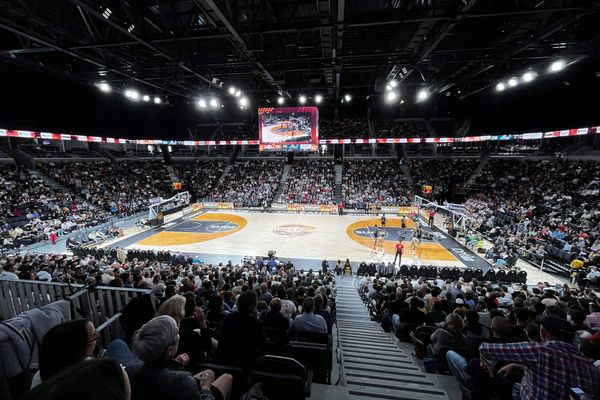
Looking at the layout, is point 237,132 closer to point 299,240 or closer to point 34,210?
point 34,210

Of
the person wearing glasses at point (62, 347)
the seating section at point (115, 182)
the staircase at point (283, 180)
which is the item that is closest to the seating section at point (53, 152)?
the seating section at point (115, 182)

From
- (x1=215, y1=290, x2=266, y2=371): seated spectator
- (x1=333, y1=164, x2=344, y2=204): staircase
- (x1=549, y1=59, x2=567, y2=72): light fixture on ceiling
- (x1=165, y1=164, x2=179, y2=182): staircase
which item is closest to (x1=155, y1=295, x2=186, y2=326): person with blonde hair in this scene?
(x1=215, y1=290, x2=266, y2=371): seated spectator

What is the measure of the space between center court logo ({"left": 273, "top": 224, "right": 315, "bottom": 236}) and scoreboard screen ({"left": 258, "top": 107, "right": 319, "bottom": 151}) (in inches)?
296

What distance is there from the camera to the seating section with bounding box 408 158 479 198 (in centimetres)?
3225

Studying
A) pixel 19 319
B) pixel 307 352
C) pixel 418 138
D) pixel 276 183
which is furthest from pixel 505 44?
pixel 276 183

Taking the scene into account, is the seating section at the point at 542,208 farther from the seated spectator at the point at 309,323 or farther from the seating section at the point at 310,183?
the seated spectator at the point at 309,323

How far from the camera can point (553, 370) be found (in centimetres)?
278

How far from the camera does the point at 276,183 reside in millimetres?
35000

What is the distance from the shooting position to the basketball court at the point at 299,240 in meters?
16.6

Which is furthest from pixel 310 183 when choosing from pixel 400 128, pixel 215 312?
pixel 215 312

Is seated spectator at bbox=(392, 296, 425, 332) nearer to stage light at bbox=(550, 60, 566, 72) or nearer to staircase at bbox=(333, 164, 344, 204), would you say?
stage light at bbox=(550, 60, 566, 72)

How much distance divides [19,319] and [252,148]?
4117 centimetres

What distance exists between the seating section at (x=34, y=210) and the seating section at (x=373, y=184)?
24303 millimetres

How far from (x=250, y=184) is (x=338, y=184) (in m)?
11.0
